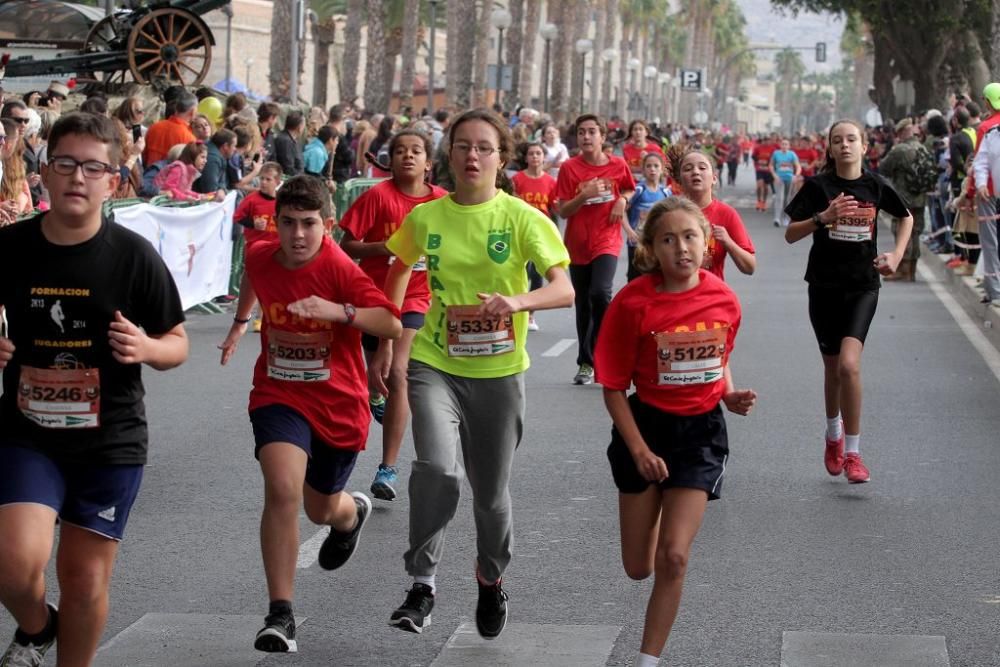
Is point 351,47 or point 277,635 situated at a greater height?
point 351,47

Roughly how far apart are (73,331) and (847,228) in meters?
5.13

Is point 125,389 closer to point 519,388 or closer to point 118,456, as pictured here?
point 118,456

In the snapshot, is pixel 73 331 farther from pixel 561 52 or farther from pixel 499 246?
pixel 561 52

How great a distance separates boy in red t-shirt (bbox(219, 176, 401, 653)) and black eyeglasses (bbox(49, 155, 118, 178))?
1.17 meters

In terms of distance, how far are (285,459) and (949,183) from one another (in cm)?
1786

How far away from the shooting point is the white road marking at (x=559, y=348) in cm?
1487

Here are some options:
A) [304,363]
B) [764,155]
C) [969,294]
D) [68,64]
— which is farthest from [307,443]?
[764,155]

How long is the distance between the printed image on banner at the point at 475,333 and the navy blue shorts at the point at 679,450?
0.60 m

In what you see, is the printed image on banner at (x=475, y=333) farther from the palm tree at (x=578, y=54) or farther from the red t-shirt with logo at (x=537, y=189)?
the palm tree at (x=578, y=54)

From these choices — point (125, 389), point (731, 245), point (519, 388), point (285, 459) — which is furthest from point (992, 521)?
point (125, 389)

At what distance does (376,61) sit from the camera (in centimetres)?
4209

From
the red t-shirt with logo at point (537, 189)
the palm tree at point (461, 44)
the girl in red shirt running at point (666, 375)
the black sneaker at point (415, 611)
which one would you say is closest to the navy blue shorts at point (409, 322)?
the black sneaker at point (415, 611)

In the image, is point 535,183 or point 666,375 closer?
point 666,375

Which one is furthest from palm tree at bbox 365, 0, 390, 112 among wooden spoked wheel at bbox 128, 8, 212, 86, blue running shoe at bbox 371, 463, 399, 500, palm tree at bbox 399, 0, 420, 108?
blue running shoe at bbox 371, 463, 399, 500
